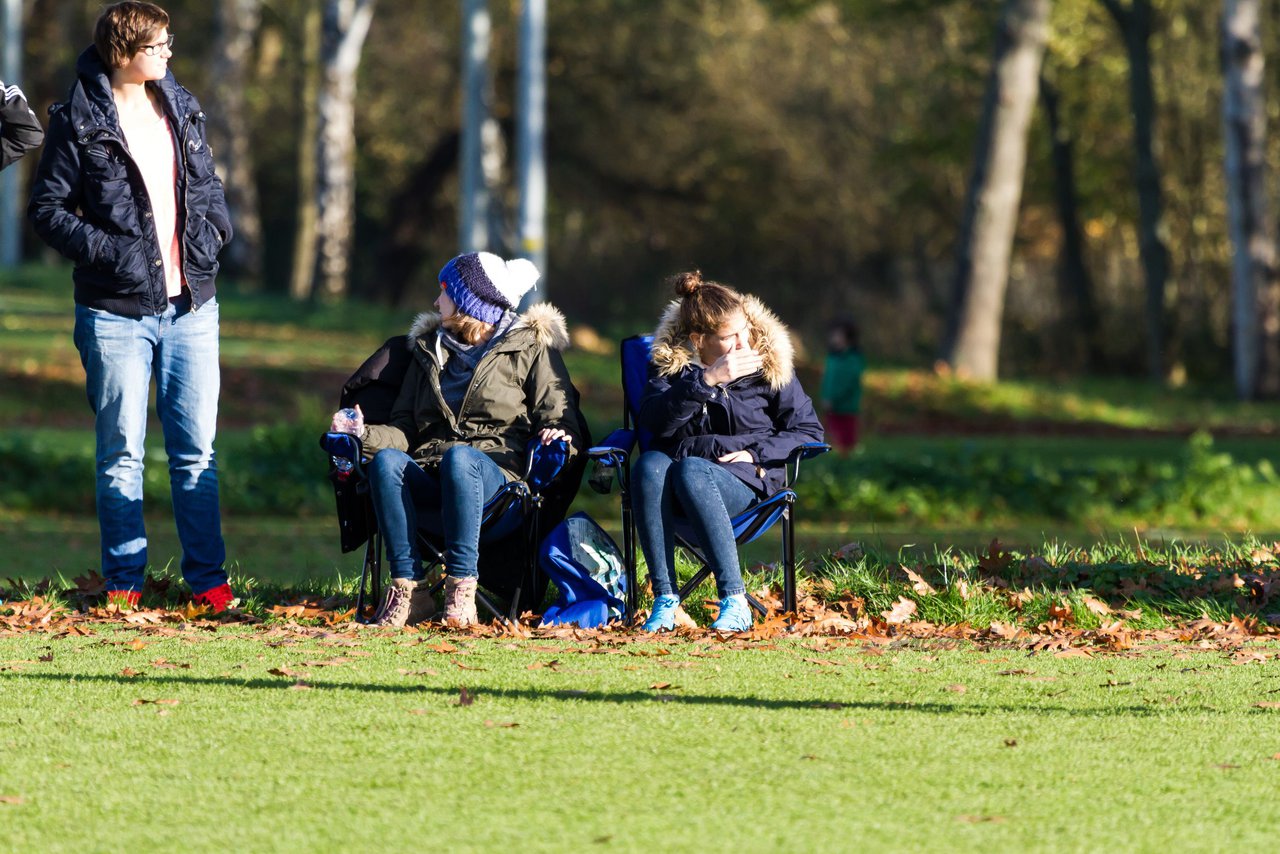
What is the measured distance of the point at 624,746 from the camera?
15.3ft

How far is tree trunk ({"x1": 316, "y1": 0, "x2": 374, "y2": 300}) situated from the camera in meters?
30.0

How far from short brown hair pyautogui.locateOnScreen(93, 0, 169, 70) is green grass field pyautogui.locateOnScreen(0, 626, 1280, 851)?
6.85 feet

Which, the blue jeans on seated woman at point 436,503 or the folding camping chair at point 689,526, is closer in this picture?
the blue jeans on seated woman at point 436,503

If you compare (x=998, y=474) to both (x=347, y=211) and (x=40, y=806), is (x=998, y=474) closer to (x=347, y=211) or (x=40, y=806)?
(x=40, y=806)

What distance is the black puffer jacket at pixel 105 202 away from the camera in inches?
262

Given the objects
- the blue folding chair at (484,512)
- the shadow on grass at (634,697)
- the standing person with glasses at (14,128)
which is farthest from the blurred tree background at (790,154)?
the shadow on grass at (634,697)

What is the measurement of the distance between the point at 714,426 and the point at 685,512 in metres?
0.43

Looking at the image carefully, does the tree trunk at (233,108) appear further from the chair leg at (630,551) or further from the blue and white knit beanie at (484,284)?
the chair leg at (630,551)

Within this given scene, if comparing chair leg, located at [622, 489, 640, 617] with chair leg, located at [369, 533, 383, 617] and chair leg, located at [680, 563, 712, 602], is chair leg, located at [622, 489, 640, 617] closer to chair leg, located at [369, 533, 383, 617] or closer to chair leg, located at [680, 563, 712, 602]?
chair leg, located at [680, 563, 712, 602]

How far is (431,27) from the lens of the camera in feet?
121

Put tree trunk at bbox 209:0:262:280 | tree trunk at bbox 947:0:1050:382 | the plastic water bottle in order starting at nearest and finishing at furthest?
the plastic water bottle
tree trunk at bbox 947:0:1050:382
tree trunk at bbox 209:0:262:280

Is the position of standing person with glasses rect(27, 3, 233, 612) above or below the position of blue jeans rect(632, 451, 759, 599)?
above

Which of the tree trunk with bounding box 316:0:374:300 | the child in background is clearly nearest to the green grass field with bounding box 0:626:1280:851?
the child in background

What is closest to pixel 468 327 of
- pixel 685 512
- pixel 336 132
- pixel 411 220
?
pixel 685 512
